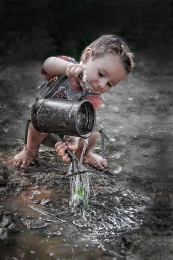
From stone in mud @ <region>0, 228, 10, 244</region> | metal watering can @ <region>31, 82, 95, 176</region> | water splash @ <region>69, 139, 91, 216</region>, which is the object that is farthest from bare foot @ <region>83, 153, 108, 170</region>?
stone in mud @ <region>0, 228, 10, 244</region>

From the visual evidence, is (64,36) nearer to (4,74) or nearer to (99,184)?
(4,74)

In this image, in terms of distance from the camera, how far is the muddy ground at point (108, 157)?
7.39 feet

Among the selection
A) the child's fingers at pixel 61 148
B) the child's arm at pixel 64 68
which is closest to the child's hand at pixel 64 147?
the child's fingers at pixel 61 148

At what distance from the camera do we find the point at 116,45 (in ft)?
8.92

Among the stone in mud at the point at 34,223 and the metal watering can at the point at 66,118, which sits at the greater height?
the metal watering can at the point at 66,118

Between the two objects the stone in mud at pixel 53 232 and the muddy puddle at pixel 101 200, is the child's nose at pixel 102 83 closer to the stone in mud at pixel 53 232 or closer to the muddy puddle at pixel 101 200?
the muddy puddle at pixel 101 200

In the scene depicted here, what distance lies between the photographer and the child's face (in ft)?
8.72

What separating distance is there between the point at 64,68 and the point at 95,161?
826 millimetres

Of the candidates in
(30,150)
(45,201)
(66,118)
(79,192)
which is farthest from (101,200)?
(30,150)

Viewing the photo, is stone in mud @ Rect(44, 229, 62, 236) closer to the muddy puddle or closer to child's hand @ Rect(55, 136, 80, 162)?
the muddy puddle

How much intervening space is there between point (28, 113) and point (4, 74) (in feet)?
2.85

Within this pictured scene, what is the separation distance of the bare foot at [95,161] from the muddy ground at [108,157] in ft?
0.19

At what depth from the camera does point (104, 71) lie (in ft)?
8.73

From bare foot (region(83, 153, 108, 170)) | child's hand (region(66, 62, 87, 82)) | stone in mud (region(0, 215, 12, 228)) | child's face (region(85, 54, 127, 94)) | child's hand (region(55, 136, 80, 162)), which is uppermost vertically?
child's hand (region(66, 62, 87, 82))
